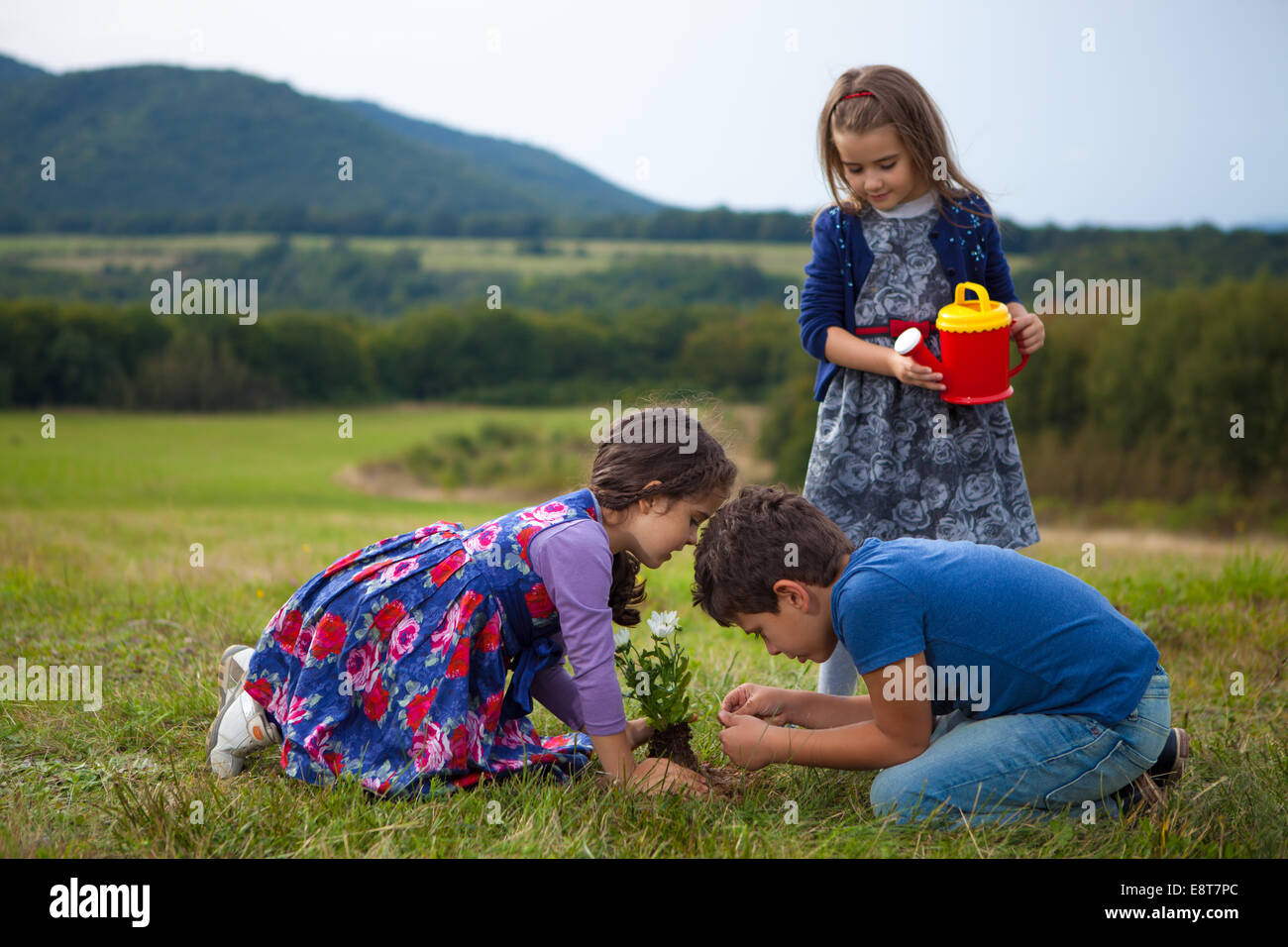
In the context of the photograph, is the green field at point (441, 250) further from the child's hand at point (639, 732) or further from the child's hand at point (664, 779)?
the child's hand at point (664, 779)

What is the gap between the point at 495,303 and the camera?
632cm

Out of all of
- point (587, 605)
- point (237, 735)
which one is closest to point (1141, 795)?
point (587, 605)

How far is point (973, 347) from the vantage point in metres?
2.84

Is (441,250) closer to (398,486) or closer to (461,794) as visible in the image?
(398,486)

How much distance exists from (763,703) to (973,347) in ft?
3.76

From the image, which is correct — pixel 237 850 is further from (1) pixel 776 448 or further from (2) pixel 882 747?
(1) pixel 776 448

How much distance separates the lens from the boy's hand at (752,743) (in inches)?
100.0

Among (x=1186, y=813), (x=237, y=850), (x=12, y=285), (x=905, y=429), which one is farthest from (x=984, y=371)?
(x=12, y=285)

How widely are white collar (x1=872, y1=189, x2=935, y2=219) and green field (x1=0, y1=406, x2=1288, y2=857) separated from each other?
0.96 m

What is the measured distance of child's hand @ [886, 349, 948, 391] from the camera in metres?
2.86

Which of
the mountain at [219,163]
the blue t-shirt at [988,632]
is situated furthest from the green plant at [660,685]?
the mountain at [219,163]

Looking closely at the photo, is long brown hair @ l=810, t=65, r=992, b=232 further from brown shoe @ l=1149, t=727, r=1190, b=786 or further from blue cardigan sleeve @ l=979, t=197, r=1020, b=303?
brown shoe @ l=1149, t=727, r=1190, b=786

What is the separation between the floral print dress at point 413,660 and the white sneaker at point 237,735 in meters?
0.04

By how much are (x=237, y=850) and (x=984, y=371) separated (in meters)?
2.24
